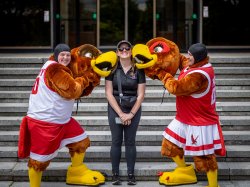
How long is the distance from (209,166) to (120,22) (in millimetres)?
8118

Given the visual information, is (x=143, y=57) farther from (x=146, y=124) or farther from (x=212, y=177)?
(x=146, y=124)

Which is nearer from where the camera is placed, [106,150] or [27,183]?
[27,183]

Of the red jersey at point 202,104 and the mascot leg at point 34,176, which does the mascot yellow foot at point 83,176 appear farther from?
the red jersey at point 202,104

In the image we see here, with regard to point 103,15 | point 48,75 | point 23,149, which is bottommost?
point 23,149

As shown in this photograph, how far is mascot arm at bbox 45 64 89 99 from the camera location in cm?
552

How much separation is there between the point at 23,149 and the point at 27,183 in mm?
835

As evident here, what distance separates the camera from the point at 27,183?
6.38 metres

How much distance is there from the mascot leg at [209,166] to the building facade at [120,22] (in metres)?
7.00

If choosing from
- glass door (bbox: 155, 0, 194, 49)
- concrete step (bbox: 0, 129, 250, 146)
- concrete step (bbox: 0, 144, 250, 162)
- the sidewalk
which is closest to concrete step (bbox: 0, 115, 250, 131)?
concrete step (bbox: 0, 129, 250, 146)

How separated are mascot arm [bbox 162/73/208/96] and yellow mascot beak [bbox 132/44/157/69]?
0.37 m

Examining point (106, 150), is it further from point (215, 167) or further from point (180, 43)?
point (180, 43)

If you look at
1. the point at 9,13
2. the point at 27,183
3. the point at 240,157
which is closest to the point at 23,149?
the point at 27,183

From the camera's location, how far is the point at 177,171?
619 centimetres


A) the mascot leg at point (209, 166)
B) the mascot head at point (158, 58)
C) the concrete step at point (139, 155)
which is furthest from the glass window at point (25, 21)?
the mascot leg at point (209, 166)
